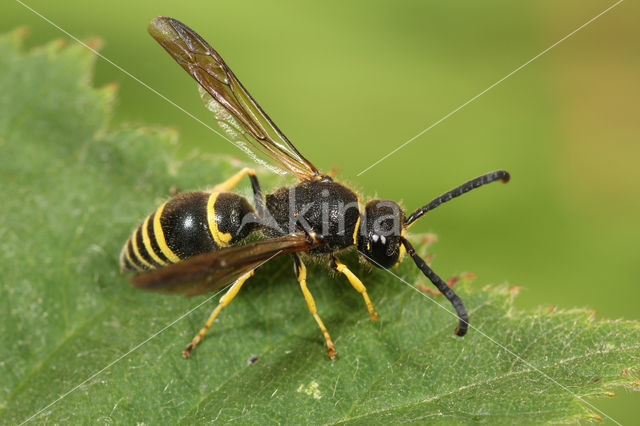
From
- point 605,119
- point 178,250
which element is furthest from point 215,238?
point 605,119

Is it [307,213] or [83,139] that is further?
[83,139]

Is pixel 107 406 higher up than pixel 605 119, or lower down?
higher up

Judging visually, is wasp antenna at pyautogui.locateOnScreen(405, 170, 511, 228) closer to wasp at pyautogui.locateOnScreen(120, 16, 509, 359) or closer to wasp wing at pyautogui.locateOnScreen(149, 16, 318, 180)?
wasp at pyautogui.locateOnScreen(120, 16, 509, 359)

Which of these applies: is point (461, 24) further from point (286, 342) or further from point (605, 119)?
point (286, 342)

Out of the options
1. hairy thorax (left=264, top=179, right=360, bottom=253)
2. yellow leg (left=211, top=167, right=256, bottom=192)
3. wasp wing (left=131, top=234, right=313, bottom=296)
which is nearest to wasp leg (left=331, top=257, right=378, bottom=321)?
hairy thorax (left=264, top=179, right=360, bottom=253)

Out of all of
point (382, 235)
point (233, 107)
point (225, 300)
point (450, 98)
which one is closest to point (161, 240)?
point (225, 300)
